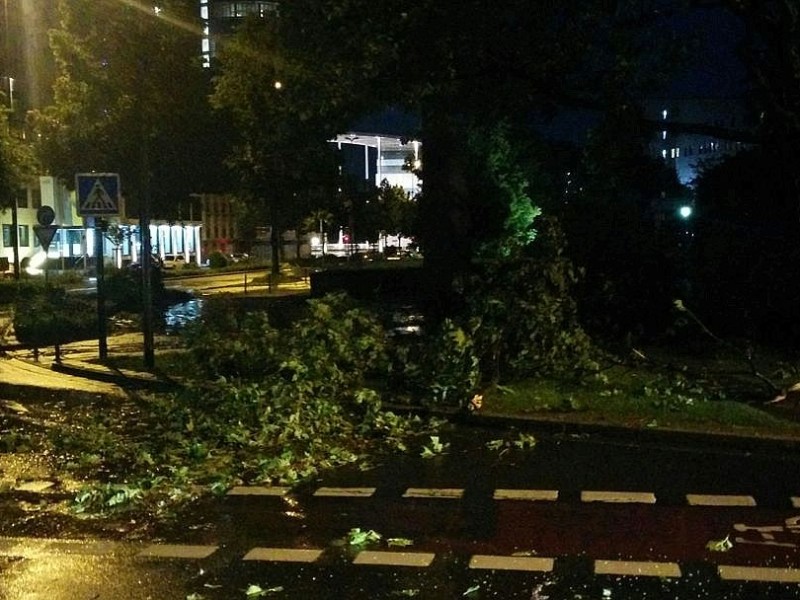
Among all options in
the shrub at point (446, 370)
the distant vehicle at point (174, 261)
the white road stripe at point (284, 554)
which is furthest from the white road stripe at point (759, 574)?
the distant vehicle at point (174, 261)

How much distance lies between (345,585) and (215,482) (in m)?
3.23

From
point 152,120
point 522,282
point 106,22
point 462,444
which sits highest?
point 106,22

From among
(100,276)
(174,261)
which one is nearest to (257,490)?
(100,276)

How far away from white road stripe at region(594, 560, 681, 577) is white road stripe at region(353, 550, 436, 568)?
3.54 ft

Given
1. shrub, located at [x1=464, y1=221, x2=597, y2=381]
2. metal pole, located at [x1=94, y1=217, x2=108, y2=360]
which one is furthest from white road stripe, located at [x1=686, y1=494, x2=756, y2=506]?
metal pole, located at [x1=94, y1=217, x2=108, y2=360]

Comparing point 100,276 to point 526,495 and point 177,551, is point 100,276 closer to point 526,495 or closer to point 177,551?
point 526,495

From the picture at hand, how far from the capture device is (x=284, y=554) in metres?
6.89

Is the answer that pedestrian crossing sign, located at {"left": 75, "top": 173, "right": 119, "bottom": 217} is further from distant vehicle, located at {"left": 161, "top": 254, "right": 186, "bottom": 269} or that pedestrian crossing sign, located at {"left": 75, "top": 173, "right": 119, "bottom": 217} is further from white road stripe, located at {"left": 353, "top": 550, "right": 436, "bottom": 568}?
distant vehicle, located at {"left": 161, "top": 254, "right": 186, "bottom": 269}

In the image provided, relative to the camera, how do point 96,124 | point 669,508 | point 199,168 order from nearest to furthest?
point 669,508 < point 96,124 < point 199,168

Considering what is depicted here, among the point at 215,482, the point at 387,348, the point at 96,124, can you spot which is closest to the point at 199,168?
the point at 96,124

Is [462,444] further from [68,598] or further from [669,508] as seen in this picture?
[68,598]

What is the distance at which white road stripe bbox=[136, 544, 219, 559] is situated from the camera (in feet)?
22.7

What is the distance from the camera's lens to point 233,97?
58.5 ft

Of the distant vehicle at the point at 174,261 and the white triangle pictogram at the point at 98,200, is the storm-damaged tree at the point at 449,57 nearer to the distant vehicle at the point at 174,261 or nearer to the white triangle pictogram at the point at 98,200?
the white triangle pictogram at the point at 98,200
